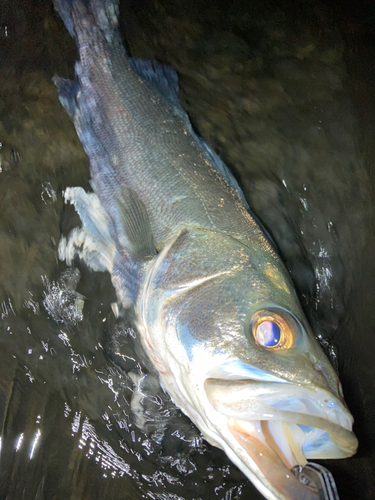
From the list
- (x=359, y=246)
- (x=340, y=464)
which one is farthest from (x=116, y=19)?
(x=340, y=464)

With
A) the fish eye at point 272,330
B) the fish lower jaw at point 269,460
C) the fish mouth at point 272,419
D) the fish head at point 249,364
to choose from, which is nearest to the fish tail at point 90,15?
the fish head at point 249,364

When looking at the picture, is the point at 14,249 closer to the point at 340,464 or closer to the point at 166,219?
the point at 166,219

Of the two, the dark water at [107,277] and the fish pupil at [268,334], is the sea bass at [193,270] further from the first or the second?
the dark water at [107,277]

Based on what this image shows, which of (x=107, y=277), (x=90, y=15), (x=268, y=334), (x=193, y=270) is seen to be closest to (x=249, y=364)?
(x=268, y=334)

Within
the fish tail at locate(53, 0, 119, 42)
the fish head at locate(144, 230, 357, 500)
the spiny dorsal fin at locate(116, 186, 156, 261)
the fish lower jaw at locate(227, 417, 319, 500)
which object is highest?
the fish tail at locate(53, 0, 119, 42)

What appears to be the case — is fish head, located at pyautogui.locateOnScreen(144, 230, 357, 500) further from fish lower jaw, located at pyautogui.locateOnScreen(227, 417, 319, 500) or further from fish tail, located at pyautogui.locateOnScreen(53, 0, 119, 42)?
fish tail, located at pyautogui.locateOnScreen(53, 0, 119, 42)

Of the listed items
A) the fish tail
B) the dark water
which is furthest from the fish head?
the fish tail
